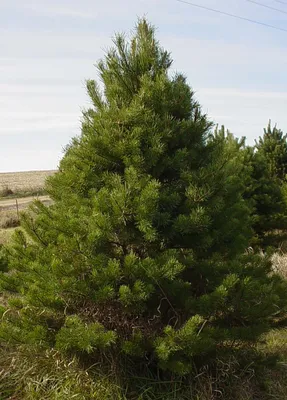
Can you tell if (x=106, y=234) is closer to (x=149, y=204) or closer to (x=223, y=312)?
(x=149, y=204)

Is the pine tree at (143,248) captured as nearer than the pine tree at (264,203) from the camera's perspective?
Yes

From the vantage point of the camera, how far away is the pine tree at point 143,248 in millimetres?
4277

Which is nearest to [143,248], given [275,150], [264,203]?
[264,203]

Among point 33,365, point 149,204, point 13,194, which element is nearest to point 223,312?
point 149,204

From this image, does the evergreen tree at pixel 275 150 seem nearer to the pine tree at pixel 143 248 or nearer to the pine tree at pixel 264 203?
the pine tree at pixel 264 203

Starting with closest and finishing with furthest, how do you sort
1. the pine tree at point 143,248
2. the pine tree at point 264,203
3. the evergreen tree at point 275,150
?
the pine tree at point 143,248
the pine tree at point 264,203
the evergreen tree at point 275,150

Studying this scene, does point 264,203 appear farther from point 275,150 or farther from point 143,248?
point 143,248

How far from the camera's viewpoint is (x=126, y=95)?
5.01m

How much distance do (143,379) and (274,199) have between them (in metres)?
8.67

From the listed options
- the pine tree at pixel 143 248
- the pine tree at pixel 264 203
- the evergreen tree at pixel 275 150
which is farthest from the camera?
the evergreen tree at pixel 275 150

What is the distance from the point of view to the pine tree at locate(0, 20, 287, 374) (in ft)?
14.0

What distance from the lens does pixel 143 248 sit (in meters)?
4.70

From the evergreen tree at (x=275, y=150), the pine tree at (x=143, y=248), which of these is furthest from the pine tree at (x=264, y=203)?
the pine tree at (x=143, y=248)

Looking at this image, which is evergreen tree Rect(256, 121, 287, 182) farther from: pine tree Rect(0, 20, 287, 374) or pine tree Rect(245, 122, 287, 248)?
pine tree Rect(0, 20, 287, 374)
